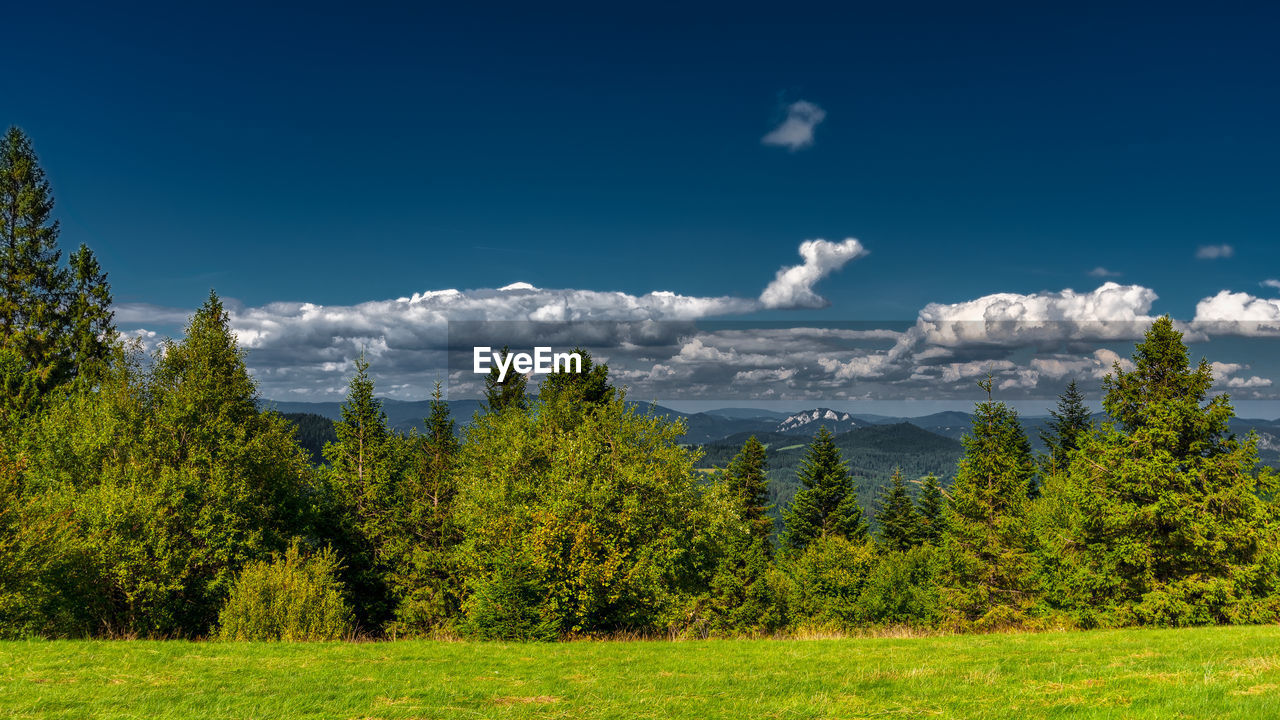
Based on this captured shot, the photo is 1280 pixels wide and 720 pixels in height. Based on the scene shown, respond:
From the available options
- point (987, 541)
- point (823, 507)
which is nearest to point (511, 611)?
point (987, 541)

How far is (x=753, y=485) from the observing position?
6041cm

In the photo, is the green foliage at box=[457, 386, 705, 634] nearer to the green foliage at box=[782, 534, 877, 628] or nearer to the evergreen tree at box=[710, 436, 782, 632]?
the evergreen tree at box=[710, 436, 782, 632]

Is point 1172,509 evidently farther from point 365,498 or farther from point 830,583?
point 365,498

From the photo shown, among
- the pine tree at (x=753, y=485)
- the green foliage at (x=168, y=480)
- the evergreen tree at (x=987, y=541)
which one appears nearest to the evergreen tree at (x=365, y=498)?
the green foliage at (x=168, y=480)

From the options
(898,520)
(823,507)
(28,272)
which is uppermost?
(28,272)

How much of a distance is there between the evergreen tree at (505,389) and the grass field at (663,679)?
31.7 m

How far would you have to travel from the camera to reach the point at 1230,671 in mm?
12656

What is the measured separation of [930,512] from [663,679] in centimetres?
5520

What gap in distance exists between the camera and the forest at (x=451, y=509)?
86.1 ft

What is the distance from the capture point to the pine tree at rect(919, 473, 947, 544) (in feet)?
197

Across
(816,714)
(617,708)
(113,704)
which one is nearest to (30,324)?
(113,704)

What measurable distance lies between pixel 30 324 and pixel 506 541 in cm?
3580

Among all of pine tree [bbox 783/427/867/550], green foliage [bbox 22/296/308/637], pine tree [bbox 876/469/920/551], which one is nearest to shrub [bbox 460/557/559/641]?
green foliage [bbox 22/296/308/637]

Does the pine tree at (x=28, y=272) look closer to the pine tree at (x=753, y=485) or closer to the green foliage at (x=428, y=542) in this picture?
the green foliage at (x=428, y=542)
